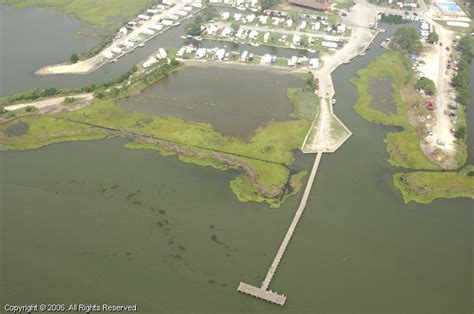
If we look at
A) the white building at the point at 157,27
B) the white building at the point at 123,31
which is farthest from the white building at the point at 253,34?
the white building at the point at 123,31

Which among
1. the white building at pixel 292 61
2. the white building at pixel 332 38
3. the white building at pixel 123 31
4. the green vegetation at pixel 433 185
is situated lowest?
the green vegetation at pixel 433 185

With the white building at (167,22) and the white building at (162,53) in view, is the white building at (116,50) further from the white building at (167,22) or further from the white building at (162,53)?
the white building at (167,22)

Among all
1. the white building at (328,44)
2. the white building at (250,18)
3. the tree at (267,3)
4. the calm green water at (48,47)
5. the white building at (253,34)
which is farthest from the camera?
the tree at (267,3)

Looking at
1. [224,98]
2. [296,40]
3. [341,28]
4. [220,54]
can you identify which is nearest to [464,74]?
[341,28]

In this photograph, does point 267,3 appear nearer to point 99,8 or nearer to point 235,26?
point 235,26

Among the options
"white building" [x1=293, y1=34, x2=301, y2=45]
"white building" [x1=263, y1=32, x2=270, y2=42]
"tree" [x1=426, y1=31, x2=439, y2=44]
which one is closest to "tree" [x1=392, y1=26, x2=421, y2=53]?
"tree" [x1=426, y1=31, x2=439, y2=44]

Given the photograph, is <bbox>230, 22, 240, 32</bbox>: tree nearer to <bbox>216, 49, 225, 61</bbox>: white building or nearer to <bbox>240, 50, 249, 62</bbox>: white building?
<bbox>216, 49, 225, 61</bbox>: white building
